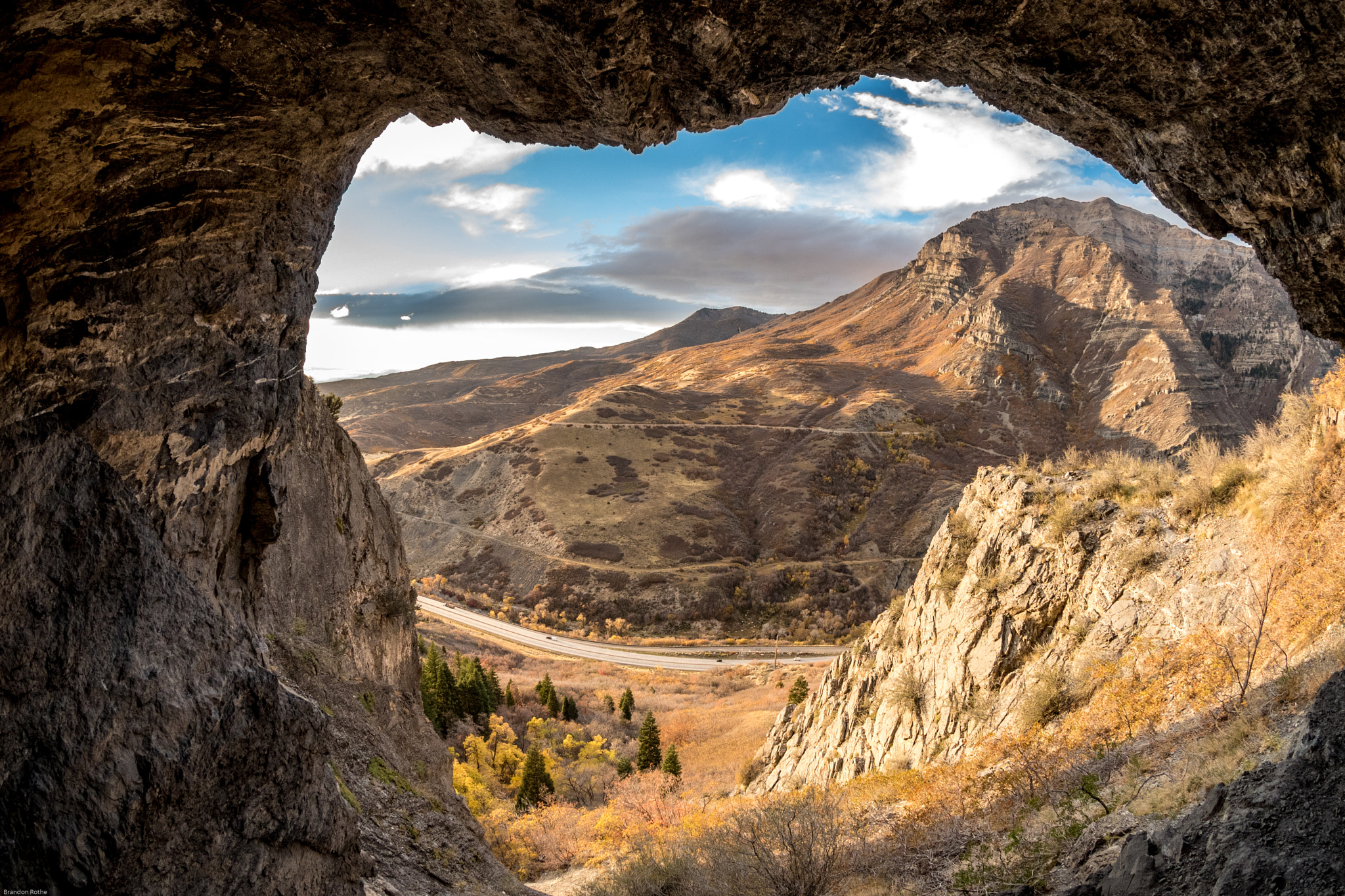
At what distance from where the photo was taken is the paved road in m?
59.8

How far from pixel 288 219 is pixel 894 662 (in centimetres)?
2046

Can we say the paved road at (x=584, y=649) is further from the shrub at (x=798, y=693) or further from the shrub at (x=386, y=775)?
the shrub at (x=386, y=775)

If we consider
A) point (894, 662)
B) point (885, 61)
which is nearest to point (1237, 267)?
point (894, 662)

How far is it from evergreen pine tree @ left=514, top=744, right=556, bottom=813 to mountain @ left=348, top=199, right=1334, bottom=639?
4058 cm

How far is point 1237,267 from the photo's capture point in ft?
536

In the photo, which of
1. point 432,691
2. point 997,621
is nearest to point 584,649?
point 432,691

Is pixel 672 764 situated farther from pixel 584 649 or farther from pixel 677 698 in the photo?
pixel 584 649

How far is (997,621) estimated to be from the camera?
1734 centimetres

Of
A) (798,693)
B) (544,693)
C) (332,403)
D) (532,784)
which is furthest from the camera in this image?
(544,693)

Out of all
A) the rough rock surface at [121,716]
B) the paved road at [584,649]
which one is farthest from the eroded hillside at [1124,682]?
the paved road at [584,649]

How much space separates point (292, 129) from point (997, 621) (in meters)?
18.8

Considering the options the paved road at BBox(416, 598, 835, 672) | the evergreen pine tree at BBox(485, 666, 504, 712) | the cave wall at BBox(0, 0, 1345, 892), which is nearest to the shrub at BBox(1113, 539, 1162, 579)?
the cave wall at BBox(0, 0, 1345, 892)

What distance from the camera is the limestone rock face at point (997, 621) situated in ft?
47.2

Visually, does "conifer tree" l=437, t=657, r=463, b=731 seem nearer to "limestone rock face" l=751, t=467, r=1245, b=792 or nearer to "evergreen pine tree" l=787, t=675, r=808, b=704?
"evergreen pine tree" l=787, t=675, r=808, b=704
